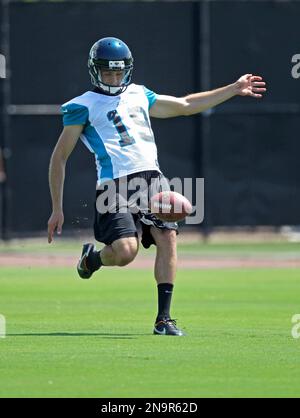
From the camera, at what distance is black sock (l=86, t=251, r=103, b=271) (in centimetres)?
1134

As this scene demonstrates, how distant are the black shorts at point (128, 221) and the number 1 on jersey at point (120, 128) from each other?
31 centimetres

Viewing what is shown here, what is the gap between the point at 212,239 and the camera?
26.7 meters

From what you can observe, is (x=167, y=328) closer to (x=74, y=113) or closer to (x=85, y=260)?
(x=85, y=260)

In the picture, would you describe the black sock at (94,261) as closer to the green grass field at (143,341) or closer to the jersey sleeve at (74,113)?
the green grass field at (143,341)

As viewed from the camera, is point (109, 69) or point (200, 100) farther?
point (200, 100)

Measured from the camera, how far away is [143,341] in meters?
10.5

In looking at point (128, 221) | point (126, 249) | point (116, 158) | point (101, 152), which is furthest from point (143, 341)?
point (101, 152)

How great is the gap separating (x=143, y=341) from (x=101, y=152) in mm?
1793

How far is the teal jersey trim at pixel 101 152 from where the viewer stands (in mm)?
11242

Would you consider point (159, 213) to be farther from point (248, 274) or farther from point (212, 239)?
point (212, 239)

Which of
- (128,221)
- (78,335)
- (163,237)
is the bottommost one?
(78,335)

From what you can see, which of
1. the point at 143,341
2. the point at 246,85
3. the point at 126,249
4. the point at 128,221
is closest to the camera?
the point at 143,341
